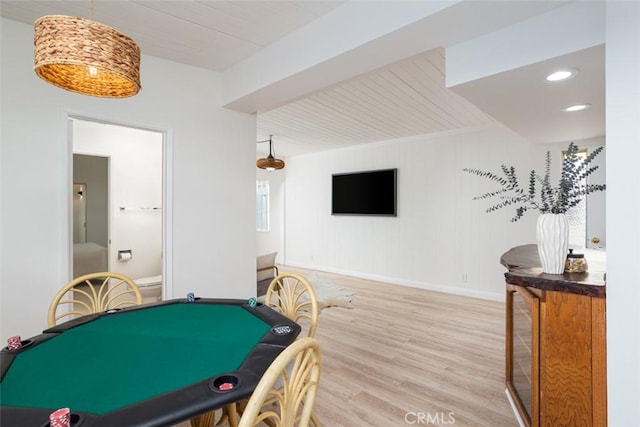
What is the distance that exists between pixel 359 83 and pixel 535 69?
5.67ft

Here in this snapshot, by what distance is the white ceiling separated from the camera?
7.02 feet

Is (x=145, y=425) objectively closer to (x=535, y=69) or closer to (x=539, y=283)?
(x=539, y=283)

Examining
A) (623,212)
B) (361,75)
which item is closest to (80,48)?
(361,75)

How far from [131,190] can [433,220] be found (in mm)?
4497

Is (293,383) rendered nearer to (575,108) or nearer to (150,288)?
(575,108)

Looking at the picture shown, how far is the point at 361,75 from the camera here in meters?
2.49

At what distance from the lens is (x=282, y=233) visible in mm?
8172

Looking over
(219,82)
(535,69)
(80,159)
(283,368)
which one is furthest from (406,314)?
(80,159)

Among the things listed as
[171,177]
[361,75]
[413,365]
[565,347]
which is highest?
[361,75]

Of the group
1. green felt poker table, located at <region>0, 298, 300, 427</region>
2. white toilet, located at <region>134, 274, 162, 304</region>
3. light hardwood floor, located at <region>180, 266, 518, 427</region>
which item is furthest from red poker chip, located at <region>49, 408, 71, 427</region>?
white toilet, located at <region>134, 274, 162, 304</region>

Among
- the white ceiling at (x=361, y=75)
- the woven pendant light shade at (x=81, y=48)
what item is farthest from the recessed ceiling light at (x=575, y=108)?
the woven pendant light shade at (x=81, y=48)

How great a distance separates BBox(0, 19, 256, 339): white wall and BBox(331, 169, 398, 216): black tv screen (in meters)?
3.12

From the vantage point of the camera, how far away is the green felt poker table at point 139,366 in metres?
0.95

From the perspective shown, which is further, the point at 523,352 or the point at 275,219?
the point at 275,219
